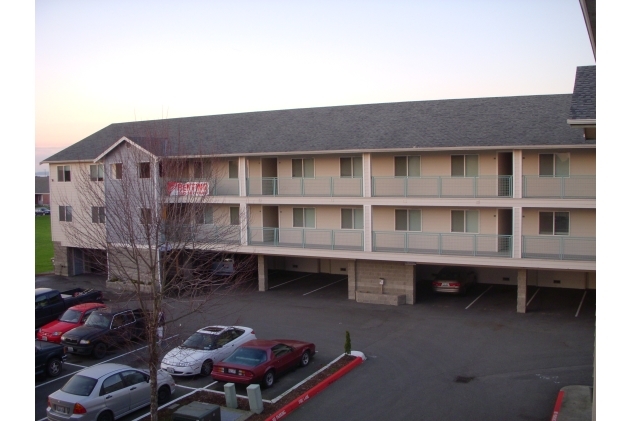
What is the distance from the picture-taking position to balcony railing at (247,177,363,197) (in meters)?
26.3

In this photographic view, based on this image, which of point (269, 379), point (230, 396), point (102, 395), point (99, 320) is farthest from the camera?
point (99, 320)

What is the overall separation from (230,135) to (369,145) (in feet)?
30.8

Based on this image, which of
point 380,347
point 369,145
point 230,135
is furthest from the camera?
point 230,135

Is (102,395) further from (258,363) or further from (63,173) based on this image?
(63,173)

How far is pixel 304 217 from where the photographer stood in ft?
94.7

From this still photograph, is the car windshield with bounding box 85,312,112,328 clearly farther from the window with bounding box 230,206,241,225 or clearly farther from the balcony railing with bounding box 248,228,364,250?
the window with bounding box 230,206,241,225

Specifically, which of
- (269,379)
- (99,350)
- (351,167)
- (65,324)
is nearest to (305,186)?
(351,167)

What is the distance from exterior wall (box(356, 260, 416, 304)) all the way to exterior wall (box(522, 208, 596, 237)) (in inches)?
215

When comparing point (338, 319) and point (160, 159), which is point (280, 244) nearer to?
point (338, 319)

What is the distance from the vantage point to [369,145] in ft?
83.7

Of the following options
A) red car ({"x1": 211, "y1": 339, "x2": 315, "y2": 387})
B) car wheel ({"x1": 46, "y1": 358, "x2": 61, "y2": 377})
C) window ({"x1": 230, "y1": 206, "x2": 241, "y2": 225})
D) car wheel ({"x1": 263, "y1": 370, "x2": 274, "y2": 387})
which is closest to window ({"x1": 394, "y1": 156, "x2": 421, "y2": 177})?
window ({"x1": 230, "y1": 206, "x2": 241, "y2": 225})

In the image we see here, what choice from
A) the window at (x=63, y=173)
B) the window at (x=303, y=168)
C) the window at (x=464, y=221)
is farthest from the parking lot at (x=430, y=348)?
the window at (x=63, y=173)

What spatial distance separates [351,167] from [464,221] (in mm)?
5959
